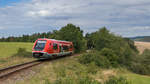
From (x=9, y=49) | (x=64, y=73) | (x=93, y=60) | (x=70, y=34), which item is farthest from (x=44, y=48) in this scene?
(x=9, y=49)

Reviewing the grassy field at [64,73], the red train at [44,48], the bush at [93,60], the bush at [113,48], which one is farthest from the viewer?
the bush at [113,48]

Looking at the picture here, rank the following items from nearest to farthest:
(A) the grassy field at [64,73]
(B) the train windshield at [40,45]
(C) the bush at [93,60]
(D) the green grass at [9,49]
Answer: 1. (A) the grassy field at [64,73]
2. (B) the train windshield at [40,45]
3. (C) the bush at [93,60]
4. (D) the green grass at [9,49]

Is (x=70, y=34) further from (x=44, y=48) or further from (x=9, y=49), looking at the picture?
(x=9, y=49)

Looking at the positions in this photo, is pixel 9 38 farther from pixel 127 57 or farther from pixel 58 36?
pixel 127 57

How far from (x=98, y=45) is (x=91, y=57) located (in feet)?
55.1

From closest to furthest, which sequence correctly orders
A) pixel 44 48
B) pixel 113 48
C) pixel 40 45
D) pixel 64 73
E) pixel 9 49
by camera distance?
pixel 64 73 < pixel 44 48 < pixel 40 45 < pixel 113 48 < pixel 9 49

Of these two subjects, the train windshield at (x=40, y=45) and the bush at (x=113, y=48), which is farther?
the bush at (x=113, y=48)

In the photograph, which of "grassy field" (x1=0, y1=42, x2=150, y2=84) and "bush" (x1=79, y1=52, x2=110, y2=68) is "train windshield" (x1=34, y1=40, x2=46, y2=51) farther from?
"bush" (x1=79, y1=52, x2=110, y2=68)

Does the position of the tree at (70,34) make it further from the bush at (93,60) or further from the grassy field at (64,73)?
the grassy field at (64,73)

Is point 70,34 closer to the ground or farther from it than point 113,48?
farther from it

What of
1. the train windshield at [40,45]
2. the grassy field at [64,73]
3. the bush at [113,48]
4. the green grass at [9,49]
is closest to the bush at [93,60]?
the grassy field at [64,73]

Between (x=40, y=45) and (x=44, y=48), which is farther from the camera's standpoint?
(x=40, y=45)

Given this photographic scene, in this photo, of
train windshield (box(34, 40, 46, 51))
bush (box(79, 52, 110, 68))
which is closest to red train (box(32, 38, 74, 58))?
train windshield (box(34, 40, 46, 51))

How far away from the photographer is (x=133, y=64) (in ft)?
112
